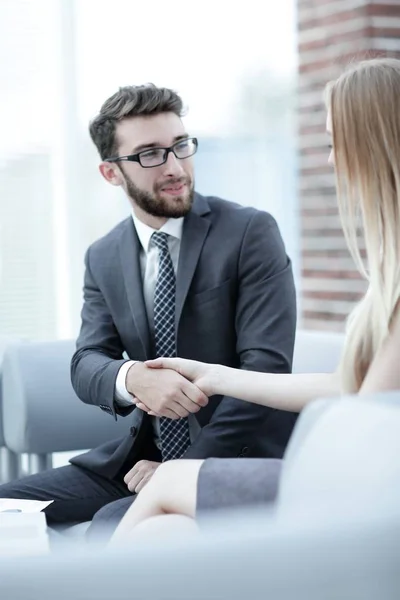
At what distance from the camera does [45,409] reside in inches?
119

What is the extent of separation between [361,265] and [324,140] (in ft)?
9.28

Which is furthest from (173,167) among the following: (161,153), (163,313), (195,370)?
(195,370)

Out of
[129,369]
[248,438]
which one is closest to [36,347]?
[129,369]

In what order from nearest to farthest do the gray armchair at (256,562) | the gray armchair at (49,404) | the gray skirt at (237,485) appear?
the gray armchair at (256,562), the gray skirt at (237,485), the gray armchair at (49,404)

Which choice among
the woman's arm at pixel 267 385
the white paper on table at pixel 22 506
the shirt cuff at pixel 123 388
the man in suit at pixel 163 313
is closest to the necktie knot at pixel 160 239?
the man in suit at pixel 163 313

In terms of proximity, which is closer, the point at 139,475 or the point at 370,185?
the point at 370,185

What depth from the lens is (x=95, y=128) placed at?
3023 mm

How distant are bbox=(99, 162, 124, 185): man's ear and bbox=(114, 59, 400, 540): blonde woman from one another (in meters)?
1.26

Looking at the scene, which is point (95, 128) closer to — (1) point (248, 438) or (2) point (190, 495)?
(1) point (248, 438)

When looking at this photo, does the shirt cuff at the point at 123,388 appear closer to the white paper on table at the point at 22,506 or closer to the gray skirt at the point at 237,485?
the white paper on table at the point at 22,506

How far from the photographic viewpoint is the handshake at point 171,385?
2.40 m

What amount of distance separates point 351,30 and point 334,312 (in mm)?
1246

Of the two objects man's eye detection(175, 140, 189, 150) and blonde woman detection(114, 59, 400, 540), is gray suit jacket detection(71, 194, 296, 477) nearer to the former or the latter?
man's eye detection(175, 140, 189, 150)

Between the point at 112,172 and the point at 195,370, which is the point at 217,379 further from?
the point at 112,172
